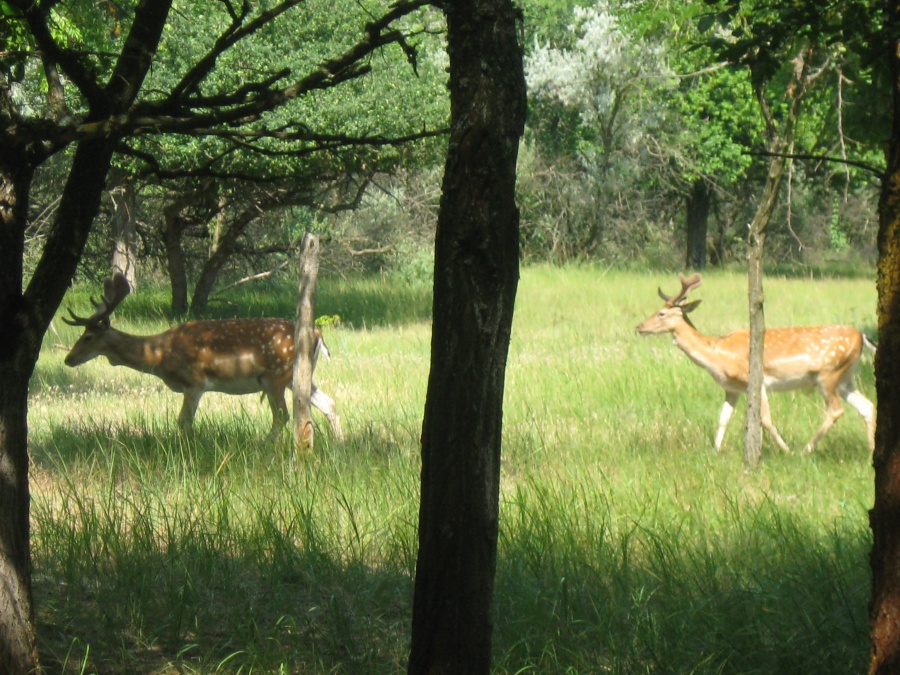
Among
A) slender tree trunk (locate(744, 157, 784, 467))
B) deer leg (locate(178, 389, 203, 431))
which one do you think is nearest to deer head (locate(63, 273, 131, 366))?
deer leg (locate(178, 389, 203, 431))

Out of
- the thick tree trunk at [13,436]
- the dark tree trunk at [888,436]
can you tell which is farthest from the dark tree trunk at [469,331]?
the thick tree trunk at [13,436]

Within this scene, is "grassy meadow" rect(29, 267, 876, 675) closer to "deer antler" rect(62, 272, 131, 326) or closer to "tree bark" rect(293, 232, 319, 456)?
"tree bark" rect(293, 232, 319, 456)

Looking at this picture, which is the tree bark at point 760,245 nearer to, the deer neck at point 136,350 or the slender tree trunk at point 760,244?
the slender tree trunk at point 760,244

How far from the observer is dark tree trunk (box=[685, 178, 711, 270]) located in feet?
114

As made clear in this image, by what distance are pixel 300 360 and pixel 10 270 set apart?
12.5 ft

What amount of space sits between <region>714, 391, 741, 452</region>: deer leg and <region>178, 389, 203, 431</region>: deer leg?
3.94 meters

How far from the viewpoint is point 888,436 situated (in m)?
3.10

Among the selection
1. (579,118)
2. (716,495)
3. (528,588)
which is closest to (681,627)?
(528,588)

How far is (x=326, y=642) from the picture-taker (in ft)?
14.1

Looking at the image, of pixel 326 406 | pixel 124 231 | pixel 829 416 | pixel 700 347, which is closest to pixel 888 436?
pixel 829 416

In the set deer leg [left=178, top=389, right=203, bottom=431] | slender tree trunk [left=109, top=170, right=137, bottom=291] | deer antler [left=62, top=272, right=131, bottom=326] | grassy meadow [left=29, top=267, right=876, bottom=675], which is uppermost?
slender tree trunk [left=109, top=170, right=137, bottom=291]

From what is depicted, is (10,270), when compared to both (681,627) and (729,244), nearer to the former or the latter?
(681,627)

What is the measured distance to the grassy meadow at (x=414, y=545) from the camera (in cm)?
421

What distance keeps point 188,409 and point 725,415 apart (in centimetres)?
423
